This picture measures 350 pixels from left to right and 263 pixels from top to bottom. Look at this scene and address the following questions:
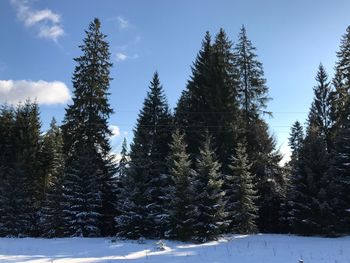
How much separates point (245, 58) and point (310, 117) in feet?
31.8

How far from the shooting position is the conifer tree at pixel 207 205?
24078 millimetres

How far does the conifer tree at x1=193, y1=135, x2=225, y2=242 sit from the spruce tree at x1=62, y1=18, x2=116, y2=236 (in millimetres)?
9115

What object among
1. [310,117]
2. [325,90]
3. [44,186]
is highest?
[325,90]

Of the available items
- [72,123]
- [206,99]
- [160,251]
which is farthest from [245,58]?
[160,251]

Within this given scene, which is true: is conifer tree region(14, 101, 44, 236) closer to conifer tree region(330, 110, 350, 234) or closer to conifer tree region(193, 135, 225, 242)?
conifer tree region(193, 135, 225, 242)

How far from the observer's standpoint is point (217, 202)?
81.3 feet

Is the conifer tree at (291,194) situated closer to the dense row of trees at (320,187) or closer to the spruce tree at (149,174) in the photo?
the dense row of trees at (320,187)

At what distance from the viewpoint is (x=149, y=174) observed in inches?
1160

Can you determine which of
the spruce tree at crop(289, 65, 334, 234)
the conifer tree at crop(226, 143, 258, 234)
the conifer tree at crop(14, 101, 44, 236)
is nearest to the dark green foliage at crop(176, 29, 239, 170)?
the conifer tree at crop(226, 143, 258, 234)

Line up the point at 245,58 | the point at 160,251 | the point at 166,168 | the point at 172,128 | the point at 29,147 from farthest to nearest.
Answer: the point at 245,58 < the point at 29,147 < the point at 172,128 < the point at 166,168 < the point at 160,251

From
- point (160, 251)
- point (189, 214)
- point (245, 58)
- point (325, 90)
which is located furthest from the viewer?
point (325, 90)

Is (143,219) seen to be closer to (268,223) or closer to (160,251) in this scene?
(160,251)

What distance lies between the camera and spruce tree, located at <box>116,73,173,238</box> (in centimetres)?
2680

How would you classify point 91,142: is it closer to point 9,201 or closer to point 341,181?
point 9,201
